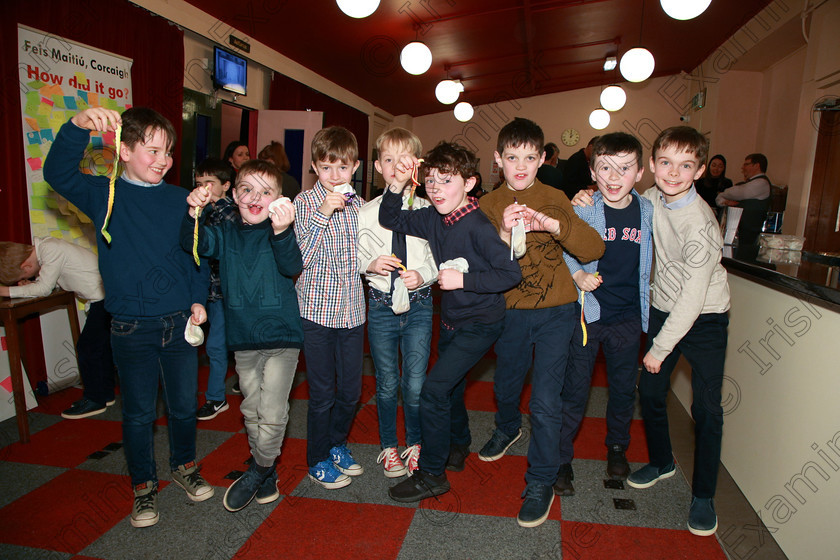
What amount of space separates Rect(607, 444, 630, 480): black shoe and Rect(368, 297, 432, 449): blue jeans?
0.93 m

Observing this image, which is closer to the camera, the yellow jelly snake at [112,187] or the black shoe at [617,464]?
the yellow jelly snake at [112,187]

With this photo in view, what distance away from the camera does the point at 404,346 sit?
2203 millimetres

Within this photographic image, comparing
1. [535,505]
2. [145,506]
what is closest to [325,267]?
[145,506]

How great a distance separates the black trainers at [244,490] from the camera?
2021 millimetres

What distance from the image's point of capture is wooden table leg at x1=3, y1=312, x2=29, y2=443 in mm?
2582

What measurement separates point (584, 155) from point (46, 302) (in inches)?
166

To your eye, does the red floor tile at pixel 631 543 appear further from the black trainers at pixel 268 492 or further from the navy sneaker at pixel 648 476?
the black trainers at pixel 268 492

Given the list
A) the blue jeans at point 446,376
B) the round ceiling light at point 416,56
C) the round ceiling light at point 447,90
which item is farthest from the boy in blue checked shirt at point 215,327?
the round ceiling light at point 447,90

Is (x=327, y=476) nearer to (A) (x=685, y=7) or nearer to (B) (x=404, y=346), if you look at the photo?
(B) (x=404, y=346)

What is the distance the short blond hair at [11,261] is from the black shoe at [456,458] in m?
2.56

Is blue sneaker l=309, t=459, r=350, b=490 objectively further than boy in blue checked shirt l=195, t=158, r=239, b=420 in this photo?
No

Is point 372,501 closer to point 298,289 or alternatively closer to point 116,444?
point 298,289

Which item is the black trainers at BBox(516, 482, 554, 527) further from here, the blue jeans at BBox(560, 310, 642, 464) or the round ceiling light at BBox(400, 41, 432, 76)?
the round ceiling light at BBox(400, 41, 432, 76)

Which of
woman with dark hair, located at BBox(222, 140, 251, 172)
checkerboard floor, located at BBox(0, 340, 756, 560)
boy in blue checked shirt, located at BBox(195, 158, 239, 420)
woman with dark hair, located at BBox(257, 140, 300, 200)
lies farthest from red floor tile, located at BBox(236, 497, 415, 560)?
woman with dark hair, located at BBox(222, 140, 251, 172)
